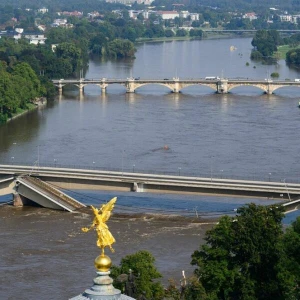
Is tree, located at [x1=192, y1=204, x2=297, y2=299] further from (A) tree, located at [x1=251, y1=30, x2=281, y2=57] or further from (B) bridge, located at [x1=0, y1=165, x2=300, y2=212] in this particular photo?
(A) tree, located at [x1=251, y1=30, x2=281, y2=57]

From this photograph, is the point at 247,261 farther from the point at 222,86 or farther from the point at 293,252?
the point at 222,86

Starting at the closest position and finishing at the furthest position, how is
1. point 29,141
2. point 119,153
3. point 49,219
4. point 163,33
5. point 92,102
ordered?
point 49,219, point 119,153, point 29,141, point 92,102, point 163,33

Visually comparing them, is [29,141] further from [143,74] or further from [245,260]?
[143,74]

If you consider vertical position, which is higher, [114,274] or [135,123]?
[114,274]

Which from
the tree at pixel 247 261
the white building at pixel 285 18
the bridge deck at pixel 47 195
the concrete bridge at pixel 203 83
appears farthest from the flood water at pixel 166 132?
the white building at pixel 285 18

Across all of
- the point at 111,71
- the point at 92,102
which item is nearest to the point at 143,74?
the point at 111,71

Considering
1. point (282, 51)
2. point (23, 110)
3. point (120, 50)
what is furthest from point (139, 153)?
point (282, 51)
